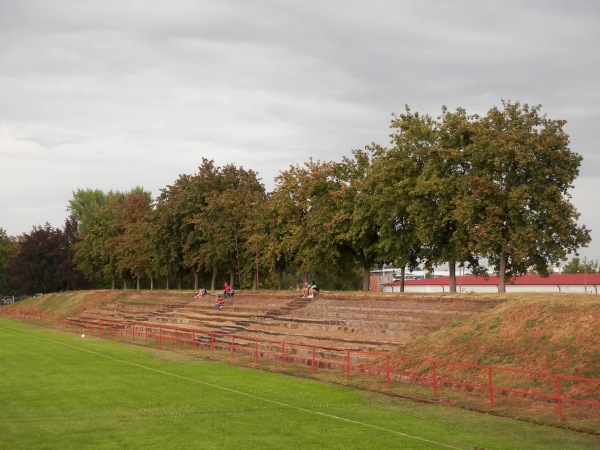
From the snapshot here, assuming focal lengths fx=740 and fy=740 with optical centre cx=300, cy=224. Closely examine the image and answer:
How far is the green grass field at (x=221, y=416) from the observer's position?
16.5m

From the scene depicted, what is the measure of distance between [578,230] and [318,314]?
1527cm

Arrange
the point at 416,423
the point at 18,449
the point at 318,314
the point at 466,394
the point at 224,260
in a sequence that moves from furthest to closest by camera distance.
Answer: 1. the point at 224,260
2. the point at 318,314
3. the point at 466,394
4. the point at 416,423
5. the point at 18,449

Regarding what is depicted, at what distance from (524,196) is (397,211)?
936 cm

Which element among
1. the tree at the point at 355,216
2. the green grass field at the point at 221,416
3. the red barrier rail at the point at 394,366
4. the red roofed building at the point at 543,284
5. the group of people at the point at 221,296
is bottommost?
the green grass field at the point at 221,416

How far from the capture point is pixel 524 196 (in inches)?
1527

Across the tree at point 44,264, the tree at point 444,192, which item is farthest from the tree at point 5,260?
the tree at point 444,192

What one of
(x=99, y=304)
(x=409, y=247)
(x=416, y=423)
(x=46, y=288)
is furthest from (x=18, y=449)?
(x=46, y=288)

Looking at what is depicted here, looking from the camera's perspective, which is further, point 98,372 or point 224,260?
point 224,260

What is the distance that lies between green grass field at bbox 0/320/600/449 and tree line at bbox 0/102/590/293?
17825 mm

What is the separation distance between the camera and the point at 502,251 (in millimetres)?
40344

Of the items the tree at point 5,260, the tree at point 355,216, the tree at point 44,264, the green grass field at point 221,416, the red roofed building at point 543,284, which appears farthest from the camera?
the tree at point 5,260

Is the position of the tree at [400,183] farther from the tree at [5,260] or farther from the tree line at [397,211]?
the tree at [5,260]

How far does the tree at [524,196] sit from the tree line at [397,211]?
0.23ft

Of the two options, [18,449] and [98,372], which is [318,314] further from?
[18,449]
